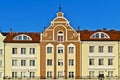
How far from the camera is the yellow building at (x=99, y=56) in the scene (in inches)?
2549

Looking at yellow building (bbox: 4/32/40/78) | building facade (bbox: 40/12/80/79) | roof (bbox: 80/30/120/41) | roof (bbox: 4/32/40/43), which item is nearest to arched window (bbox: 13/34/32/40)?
yellow building (bbox: 4/32/40/78)

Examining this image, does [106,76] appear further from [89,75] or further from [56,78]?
[56,78]

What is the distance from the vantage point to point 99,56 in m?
65.0

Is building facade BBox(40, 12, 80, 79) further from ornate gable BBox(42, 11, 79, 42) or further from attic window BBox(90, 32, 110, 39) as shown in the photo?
attic window BBox(90, 32, 110, 39)

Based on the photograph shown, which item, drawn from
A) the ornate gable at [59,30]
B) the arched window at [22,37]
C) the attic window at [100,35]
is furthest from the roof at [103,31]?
the arched window at [22,37]

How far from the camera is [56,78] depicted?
212 ft

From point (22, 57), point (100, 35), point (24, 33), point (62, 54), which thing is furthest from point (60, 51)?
point (100, 35)

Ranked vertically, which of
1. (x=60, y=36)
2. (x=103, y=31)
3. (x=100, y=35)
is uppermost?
(x=103, y=31)

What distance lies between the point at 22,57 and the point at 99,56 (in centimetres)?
1368

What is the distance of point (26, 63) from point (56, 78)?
601 cm

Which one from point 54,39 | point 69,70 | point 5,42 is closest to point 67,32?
point 54,39

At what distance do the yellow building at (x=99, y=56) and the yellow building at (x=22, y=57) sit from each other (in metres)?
8.37

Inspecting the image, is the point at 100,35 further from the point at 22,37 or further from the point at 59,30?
the point at 22,37

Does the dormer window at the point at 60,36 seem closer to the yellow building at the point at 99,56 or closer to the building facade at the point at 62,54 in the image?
the building facade at the point at 62,54
